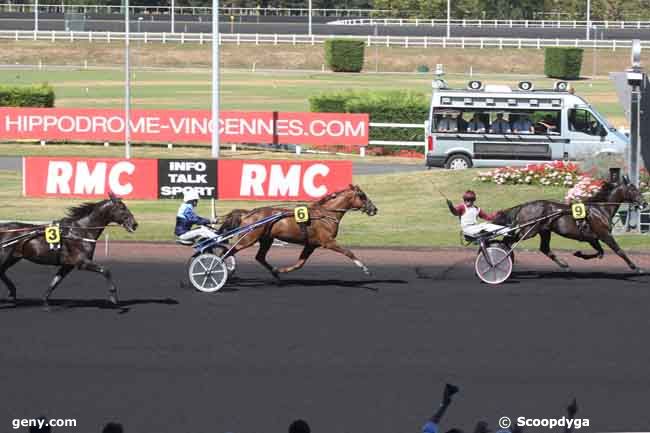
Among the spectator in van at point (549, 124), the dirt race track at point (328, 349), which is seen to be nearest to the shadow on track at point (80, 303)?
the dirt race track at point (328, 349)

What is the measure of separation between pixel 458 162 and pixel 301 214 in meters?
15.9

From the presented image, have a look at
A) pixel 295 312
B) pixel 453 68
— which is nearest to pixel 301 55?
pixel 453 68

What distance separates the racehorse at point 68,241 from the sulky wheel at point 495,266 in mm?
5780

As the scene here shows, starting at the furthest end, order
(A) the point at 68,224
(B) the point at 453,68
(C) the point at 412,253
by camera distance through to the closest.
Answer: (B) the point at 453,68
(C) the point at 412,253
(A) the point at 68,224

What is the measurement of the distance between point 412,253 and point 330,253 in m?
1.56

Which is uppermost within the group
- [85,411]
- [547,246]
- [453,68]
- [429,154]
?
[453,68]

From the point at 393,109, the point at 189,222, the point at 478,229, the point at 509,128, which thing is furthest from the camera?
the point at 393,109

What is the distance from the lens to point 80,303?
1719 cm

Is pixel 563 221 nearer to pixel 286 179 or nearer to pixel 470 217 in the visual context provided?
pixel 470 217

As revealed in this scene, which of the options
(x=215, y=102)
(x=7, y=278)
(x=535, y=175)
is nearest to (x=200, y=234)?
(x=7, y=278)

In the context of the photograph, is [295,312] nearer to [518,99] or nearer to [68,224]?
[68,224]

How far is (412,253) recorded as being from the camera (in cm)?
2227

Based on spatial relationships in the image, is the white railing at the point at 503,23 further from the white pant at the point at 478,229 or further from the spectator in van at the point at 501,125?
the white pant at the point at 478,229

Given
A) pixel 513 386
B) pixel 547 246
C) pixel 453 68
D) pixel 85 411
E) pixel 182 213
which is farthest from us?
pixel 453 68
